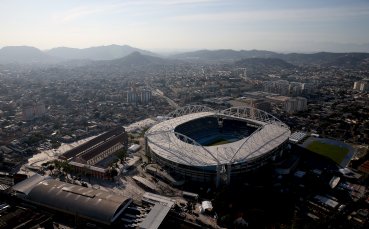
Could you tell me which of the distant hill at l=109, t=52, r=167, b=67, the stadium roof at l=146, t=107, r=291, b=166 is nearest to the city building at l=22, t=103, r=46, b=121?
the stadium roof at l=146, t=107, r=291, b=166

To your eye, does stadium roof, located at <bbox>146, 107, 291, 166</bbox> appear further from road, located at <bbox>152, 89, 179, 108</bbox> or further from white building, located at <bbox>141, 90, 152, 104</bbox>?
white building, located at <bbox>141, 90, 152, 104</bbox>

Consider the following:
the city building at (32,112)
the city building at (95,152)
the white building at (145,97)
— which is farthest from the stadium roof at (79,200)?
the white building at (145,97)

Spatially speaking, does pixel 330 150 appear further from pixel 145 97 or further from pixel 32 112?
pixel 32 112

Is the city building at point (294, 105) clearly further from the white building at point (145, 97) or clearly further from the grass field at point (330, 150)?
the white building at point (145, 97)

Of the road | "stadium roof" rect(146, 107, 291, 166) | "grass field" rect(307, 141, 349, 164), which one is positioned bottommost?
the road

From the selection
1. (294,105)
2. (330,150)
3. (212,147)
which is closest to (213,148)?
(212,147)
